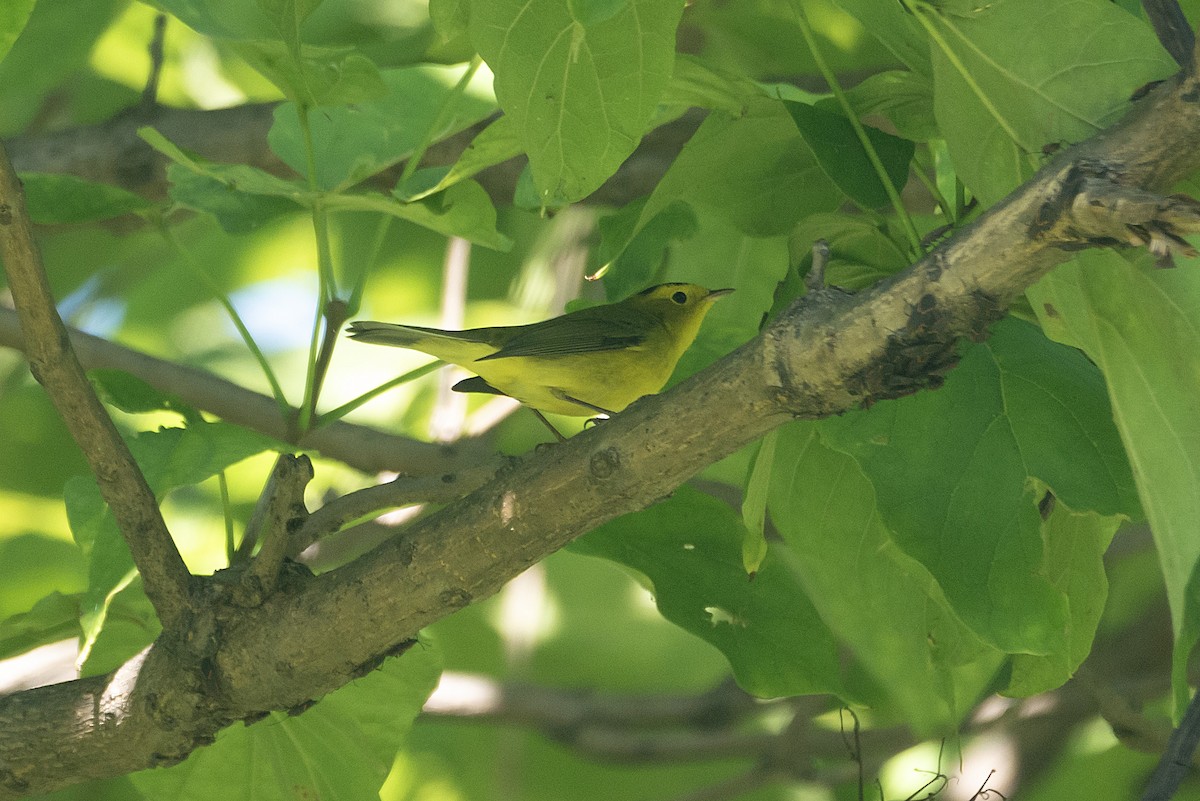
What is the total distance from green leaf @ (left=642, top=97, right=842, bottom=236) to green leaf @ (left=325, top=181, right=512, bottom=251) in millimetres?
265

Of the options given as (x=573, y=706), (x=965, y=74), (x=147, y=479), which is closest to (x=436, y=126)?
(x=147, y=479)

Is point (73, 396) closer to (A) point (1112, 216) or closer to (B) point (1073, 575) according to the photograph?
(A) point (1112, 216)

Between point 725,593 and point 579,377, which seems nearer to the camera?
point 725,593

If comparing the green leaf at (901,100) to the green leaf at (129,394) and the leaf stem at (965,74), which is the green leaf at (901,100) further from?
the green leaf at (129,394)

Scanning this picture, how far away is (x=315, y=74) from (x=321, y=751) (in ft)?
3.70

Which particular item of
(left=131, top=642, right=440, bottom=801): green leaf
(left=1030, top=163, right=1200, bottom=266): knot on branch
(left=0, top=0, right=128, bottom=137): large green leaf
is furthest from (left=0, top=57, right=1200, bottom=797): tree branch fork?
(left=0, top=0, right=128, bottom=137): large green leaf

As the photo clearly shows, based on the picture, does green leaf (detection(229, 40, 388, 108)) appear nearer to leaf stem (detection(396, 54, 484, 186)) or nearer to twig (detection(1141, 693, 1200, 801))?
leaf stem (detection(396, 54, 484, 186))

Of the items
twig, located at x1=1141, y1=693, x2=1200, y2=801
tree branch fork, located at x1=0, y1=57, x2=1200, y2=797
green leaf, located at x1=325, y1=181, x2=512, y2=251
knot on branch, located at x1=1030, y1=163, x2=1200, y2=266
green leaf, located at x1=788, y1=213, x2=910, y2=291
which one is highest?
green leaf, located at x1=325, y1=181, x2=512, y2=251

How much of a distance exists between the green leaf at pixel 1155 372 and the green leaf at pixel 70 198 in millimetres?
1505

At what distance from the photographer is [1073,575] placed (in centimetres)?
180

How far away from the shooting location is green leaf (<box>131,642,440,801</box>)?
2.10 meters

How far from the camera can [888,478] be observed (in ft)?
5.41

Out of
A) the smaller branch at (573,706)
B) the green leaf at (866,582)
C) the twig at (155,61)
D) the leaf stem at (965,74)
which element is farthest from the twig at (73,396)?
the twig at (155,61)

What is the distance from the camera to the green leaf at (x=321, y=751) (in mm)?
2102
